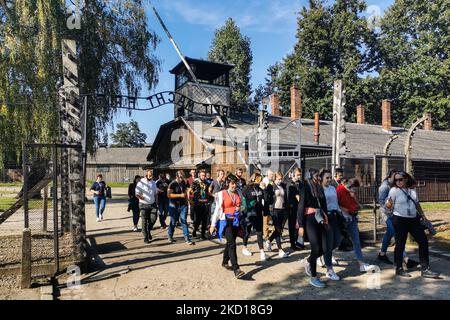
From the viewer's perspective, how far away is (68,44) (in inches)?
283

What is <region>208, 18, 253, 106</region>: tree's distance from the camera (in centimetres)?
4522

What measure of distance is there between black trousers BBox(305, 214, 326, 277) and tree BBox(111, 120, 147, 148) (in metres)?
89.9

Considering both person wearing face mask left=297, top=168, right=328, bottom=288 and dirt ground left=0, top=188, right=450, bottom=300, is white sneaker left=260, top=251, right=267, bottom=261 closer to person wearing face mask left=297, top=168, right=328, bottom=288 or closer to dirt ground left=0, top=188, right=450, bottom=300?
dirt ground left=0, top=188, right=450, bottom=300

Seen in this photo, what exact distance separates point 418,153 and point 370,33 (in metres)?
19.1

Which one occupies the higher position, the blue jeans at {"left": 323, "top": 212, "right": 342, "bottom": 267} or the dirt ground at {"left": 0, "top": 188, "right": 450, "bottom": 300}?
the blue jeans at {"left": 323, "top": 212, "right": 342, "bottom": 267}

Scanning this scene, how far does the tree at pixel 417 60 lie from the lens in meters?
33.9

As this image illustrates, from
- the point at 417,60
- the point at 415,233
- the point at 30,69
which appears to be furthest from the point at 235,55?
the point at 415,233

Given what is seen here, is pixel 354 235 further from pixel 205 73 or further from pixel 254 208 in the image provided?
pixel 205 73

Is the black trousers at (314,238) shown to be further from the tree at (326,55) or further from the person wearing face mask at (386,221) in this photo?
the tree at (326,55)

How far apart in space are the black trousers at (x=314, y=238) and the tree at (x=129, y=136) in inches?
3541

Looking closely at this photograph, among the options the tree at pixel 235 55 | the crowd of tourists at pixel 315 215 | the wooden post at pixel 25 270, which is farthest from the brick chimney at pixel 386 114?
the wooden post at pixel 25 270

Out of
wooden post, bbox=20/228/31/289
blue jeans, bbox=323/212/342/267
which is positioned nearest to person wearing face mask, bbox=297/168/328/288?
blue jeans, bbox=323/212/342/267

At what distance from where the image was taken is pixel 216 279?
602 cm
